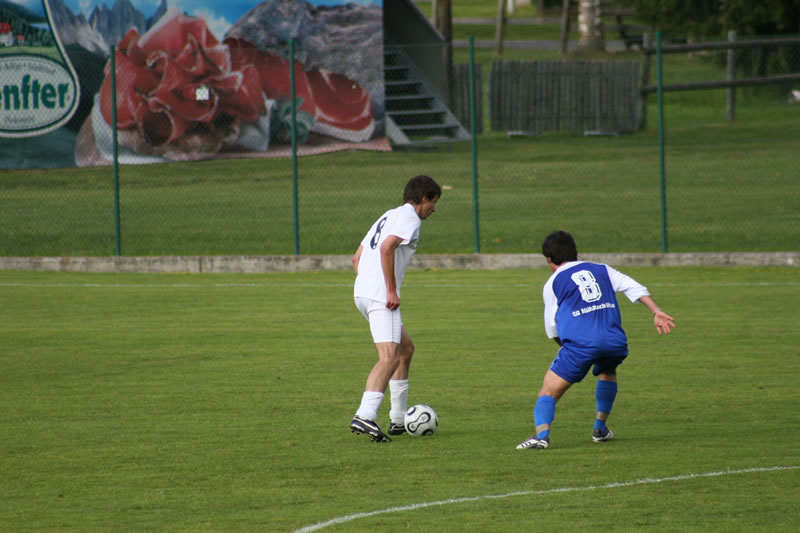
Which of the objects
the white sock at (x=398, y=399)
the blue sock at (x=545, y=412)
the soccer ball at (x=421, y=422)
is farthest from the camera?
the white sock at (x=398, y=399)

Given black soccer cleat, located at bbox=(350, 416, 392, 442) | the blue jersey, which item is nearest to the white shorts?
black soccer cleat, located at bbox=(350, 416, 392, 442)

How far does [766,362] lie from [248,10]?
22.3 meters

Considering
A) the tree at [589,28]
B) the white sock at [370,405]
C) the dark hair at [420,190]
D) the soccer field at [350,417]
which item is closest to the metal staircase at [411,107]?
the soccer field at [350,417]

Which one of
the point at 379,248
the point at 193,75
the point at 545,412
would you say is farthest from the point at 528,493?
the point at 193,75

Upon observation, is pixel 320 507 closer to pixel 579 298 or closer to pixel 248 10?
pixel 579 298

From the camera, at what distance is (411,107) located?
3119 cm

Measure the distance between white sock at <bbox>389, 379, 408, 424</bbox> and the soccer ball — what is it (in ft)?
0.52

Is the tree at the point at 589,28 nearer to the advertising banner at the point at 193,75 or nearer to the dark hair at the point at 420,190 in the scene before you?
the advertising banner at the point at 193,75

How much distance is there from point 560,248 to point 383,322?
119 centimetres

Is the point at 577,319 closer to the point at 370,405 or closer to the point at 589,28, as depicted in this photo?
the point at 370,405

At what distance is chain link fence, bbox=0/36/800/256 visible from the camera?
1983 centimetres

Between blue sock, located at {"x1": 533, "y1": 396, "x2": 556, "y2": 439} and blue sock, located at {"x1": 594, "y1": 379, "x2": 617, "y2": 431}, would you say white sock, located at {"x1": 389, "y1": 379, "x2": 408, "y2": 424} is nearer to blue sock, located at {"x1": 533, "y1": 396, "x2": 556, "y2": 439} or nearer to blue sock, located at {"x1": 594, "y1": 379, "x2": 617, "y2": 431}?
blue sock, located at {"x1": 533, "y1": 396, "x2": 556, "y2": 439}

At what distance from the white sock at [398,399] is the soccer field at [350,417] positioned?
23 centimetres

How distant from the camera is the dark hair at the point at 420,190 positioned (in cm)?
788
